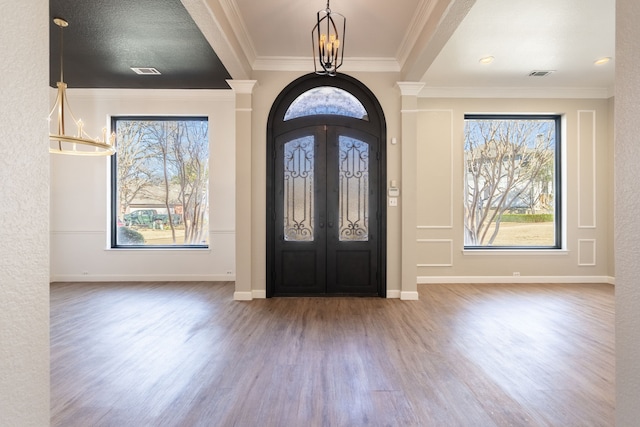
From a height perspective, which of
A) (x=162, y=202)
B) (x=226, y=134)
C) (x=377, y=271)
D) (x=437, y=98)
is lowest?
(x=377, y=271)

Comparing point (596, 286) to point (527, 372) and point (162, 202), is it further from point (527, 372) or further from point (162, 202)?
point (162, 202)

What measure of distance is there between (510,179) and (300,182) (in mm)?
3732

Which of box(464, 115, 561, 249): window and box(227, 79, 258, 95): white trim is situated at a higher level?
box(227, 79, 258, 95): white trim

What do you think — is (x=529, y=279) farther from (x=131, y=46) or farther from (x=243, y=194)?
(x=131, y=46)

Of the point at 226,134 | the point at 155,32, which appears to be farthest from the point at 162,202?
the point at 155,32

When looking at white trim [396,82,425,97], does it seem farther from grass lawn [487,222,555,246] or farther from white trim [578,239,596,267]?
white trim [578,239,596,267]

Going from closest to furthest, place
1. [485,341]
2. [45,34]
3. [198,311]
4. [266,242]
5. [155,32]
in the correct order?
[45,34] < [485,341] < [155,32] < [198,311] < [266,242]

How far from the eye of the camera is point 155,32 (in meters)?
3.69

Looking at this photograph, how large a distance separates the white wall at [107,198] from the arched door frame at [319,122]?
4.23ft

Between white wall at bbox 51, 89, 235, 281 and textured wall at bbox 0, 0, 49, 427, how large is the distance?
184 inches

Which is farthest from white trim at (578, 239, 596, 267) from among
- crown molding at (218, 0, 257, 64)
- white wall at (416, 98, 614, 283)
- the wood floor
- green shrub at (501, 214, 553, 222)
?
crown molding at (218, 0, 257, 64)

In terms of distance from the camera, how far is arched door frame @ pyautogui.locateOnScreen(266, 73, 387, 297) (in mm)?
4652

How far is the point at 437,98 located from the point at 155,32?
426 centimetres

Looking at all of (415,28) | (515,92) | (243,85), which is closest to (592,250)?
(515,92)
